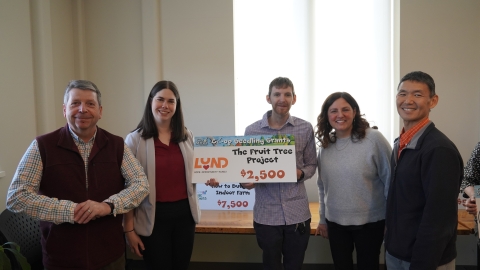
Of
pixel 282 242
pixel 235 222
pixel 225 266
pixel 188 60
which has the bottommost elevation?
pixel 225 266

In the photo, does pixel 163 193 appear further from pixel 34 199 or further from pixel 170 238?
pixel 34 199

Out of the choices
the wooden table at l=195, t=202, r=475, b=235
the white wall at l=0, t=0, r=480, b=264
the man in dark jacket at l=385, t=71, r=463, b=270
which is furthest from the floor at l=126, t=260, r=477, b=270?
the man in dark jacket at l=385, t=71, r=463, b=270

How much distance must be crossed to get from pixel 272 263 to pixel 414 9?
109 inches

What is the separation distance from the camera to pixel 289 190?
1.97 meters

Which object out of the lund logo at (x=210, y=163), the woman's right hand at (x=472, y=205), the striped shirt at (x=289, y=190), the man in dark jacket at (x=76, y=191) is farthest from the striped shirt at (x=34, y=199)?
the woman's right hand at (x=472, y=205)

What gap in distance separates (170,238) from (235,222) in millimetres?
927

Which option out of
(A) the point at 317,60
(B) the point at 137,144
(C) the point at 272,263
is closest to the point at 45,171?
(B) the point at 137,144

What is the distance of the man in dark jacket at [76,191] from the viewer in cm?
140

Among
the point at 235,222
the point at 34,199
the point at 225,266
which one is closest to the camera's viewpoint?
the point at 34,199

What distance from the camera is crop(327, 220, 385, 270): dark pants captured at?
1.85m

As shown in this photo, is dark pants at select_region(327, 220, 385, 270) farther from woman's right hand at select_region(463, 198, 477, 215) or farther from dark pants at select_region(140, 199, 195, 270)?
dark pants at select_region(140, 199, 195, 270)

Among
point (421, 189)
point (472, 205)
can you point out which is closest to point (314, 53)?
point (472, 205)

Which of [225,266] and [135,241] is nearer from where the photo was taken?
[135,241]

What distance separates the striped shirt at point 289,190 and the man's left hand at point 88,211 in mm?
970
